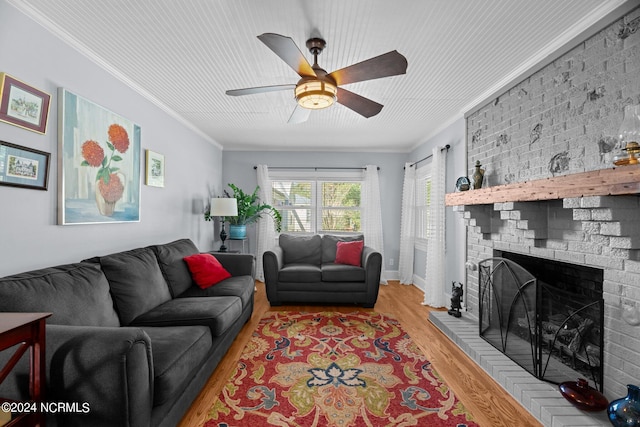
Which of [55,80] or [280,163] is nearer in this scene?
[55,80]

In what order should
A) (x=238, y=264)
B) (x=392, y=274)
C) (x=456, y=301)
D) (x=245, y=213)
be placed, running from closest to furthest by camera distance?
(x=456, y=301)
(x=238, y=264)
(x=245, y=213)
(x=392, y=274)

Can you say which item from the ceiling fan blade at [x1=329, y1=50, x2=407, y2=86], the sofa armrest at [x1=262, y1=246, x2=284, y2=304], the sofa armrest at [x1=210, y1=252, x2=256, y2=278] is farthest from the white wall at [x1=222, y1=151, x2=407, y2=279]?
the ceiling fan blade at [x1=329, y1=50, x2=407, y2=86]

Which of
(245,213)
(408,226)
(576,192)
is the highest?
(576,192)

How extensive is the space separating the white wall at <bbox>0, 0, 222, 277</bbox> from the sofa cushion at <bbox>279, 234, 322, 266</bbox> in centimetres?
155

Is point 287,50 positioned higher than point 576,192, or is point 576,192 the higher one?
point 287,50

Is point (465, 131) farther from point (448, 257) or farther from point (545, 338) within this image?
point (545, 338)

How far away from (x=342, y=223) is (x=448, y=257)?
2186 millimetres

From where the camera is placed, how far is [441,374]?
96.0 inches

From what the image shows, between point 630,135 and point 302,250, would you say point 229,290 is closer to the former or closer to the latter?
point 302,250

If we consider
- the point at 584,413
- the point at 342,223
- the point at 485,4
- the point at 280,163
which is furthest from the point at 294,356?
the point at 280,163

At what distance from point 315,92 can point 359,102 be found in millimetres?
493

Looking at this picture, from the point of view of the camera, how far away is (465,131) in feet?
12.1

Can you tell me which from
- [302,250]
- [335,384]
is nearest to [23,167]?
[335,384]

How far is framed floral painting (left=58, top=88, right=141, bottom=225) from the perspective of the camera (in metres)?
2.26
